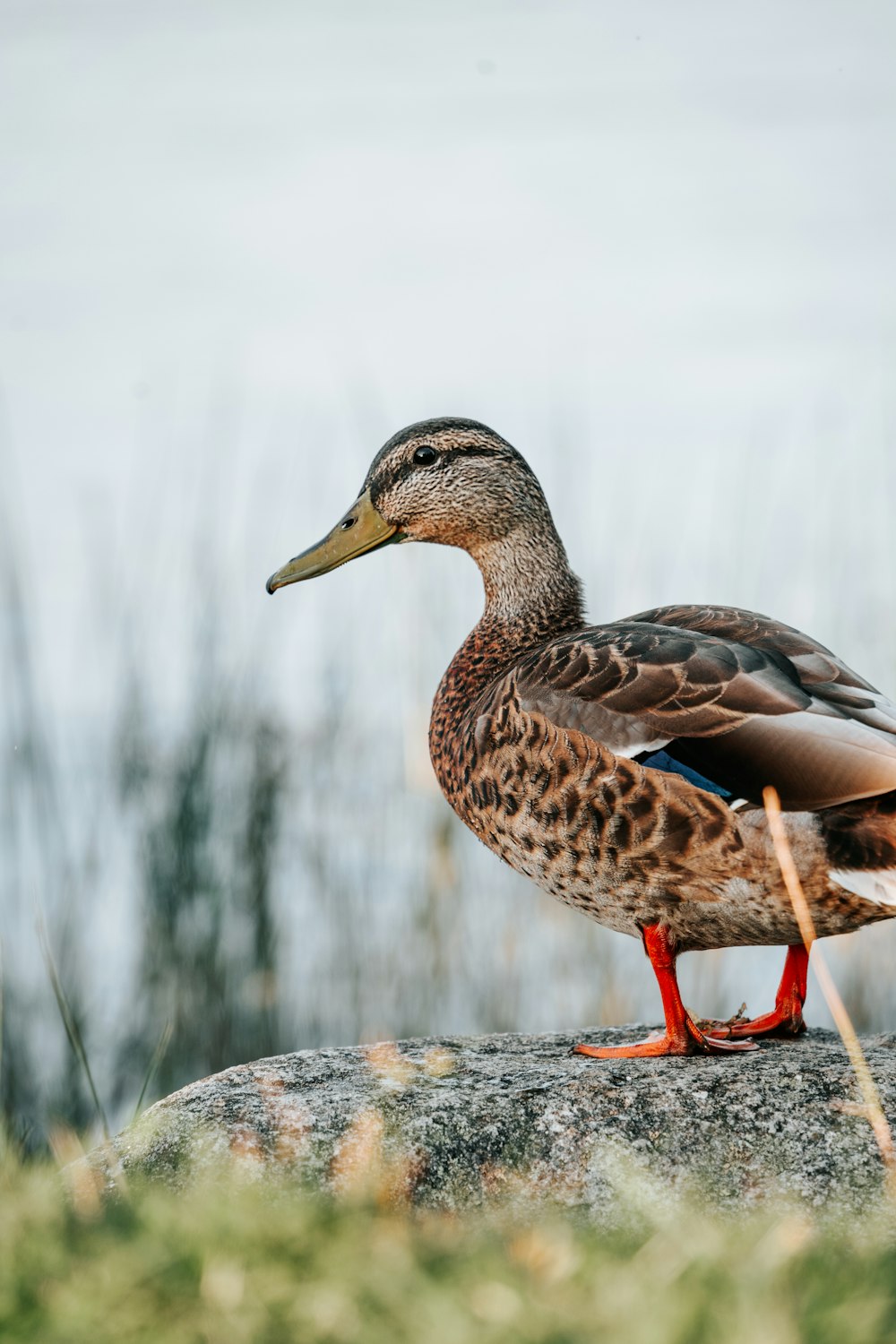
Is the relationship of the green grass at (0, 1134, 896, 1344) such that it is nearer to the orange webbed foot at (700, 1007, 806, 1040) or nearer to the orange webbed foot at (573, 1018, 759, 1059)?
the orange webbed foot at (573, 1018, 759, 1059)

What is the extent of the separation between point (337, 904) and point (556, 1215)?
10.9 feet

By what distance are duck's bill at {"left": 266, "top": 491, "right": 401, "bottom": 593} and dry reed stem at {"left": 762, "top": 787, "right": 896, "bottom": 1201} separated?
181cm

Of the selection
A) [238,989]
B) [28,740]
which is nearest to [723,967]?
[238,989]

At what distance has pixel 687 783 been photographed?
132 inches

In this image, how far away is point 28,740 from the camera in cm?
588

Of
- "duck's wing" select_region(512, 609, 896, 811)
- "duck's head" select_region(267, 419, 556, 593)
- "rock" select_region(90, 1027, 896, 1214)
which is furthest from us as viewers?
"duck's head" select_region(267, 419, 556, 593)

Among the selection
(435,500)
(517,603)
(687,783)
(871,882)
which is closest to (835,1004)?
(871,882)

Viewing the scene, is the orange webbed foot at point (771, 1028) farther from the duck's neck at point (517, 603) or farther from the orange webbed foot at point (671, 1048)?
the duck's neck at point (517, 603)

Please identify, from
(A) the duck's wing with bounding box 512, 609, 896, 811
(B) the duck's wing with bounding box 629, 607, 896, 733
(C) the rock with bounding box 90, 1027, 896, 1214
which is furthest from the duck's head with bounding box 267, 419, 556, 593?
(C) the rock with bounding box 90, 1027, 896, 1214

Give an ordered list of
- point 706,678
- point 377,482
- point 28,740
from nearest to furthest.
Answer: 1. point 706,678
2. point 377,482
3. point 28,740

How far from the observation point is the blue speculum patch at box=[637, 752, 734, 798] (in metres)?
3.33

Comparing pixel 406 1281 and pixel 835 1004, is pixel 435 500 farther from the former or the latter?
pixel 406 1281

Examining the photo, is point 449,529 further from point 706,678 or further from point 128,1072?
point 128,1072

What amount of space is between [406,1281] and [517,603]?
2.76m
